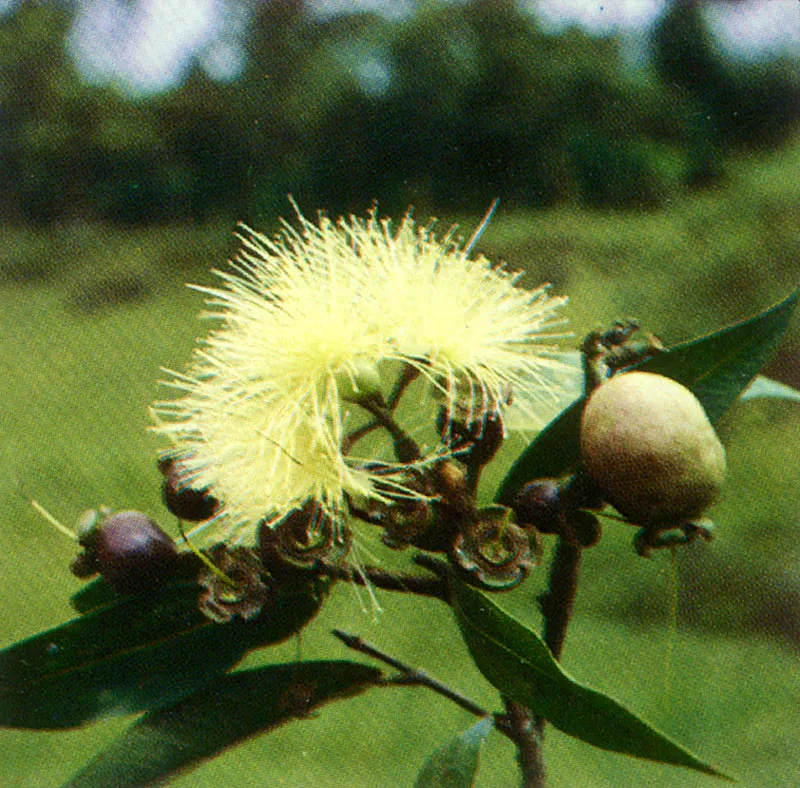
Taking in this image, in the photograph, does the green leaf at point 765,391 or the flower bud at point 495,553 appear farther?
the green leaf at point 765,391

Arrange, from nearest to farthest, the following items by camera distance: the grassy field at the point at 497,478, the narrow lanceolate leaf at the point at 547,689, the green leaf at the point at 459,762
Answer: the narrow lanceolate leaf at the point at 547,689 → the green leaf at the point at 459,762 → the grassy field at the point at 497,478

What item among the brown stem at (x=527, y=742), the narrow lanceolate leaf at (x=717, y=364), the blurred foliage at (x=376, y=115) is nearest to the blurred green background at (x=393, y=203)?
the blurred foliage at (x=376, y=115)

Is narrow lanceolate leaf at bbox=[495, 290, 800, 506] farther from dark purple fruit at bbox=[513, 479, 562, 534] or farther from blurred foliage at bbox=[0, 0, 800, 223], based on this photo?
blurred foliage at bbox=[0, 0, 800, 223]

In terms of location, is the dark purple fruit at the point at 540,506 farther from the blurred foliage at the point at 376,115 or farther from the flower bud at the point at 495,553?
the blurred foliage at the point at 376,115

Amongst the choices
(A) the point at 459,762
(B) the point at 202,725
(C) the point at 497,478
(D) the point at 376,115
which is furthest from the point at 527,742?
(D) the point at 376,115

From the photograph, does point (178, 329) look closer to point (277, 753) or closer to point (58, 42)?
point (58, 42)

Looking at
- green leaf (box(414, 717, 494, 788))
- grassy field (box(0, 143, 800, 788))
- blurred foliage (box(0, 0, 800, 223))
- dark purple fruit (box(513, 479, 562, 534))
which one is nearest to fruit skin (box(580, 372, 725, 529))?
dark purple fruit (box(513, 479, 562, 534))
